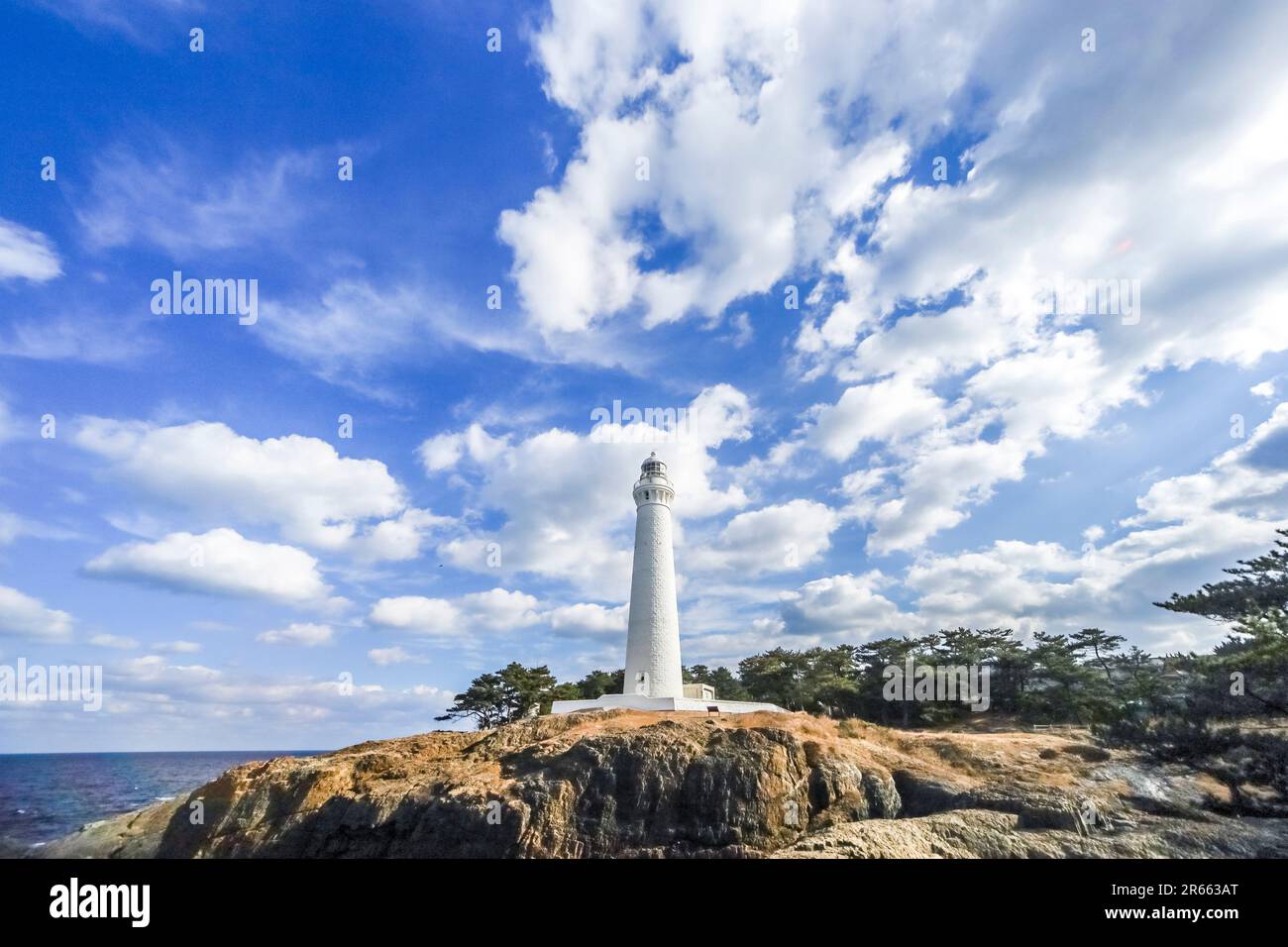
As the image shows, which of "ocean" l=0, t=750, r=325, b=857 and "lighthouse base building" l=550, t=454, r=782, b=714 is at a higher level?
"lighthouse base building" l=550, t=454, r=782, b=714

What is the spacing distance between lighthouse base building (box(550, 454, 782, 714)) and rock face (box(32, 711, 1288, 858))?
6.04 m

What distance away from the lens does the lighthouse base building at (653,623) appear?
33.1m

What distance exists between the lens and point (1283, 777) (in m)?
16.5

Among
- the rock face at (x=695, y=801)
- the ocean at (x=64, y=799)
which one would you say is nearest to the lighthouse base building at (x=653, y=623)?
the rock face at (x=695, y=801)

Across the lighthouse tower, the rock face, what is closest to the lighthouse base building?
the lighthouse tower

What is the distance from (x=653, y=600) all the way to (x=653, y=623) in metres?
1.33

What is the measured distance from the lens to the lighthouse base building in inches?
1304

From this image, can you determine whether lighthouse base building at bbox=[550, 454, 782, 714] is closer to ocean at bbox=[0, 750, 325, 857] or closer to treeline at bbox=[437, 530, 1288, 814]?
treeline at bbox=[437, 530, 1288, 814]

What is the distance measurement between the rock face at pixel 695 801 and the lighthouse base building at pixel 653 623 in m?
6.04
